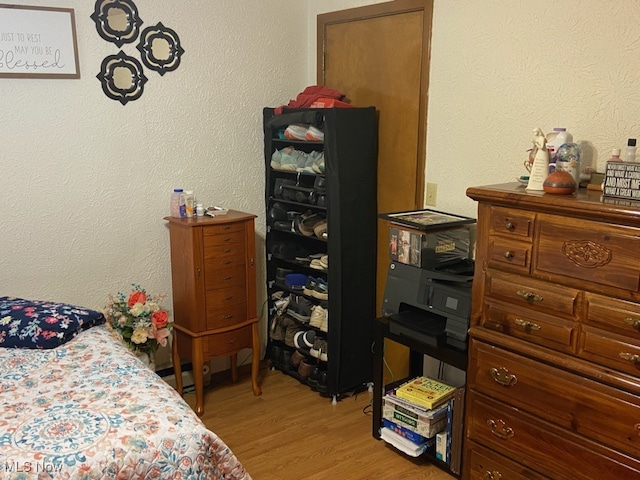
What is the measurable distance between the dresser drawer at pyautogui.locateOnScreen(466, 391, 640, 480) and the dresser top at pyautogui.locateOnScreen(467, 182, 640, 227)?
0.75m

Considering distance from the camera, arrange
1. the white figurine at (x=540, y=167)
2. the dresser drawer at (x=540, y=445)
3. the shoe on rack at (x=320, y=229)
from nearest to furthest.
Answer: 1. the dresser drawer at (x=540, y=445)
2. the white figurine at (x=540, y=167)
3. the shoe on rack at (x=320, y=229)

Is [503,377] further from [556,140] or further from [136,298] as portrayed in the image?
[136,298]

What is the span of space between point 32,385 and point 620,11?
2492 mm

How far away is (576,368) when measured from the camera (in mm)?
2018

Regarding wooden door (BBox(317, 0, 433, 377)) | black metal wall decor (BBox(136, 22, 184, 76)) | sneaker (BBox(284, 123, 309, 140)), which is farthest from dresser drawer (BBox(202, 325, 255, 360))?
black metal wall decor (BBox(136, 22, 184, 76))

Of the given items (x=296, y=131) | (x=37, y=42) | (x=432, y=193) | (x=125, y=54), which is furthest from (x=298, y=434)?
A: (x=37, y=42)

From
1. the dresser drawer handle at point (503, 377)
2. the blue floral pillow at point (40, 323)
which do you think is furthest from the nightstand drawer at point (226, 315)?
the dresser drawer handle at point (503, 377)

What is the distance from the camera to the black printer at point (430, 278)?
253 cm

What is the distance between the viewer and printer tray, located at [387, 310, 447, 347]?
8.40 ft

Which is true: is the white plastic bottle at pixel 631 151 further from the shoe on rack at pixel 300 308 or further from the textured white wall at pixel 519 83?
the shoe on rack at pixel 300 308

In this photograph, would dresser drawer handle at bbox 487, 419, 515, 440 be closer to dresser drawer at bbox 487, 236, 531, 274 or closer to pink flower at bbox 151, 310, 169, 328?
dresser drawer at bbox 487, 236, 531, 274

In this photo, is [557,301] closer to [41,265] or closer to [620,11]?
[620,11]

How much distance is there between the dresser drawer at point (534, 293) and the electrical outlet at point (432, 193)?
2.88 feet

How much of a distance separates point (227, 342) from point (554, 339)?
181 centimetres
